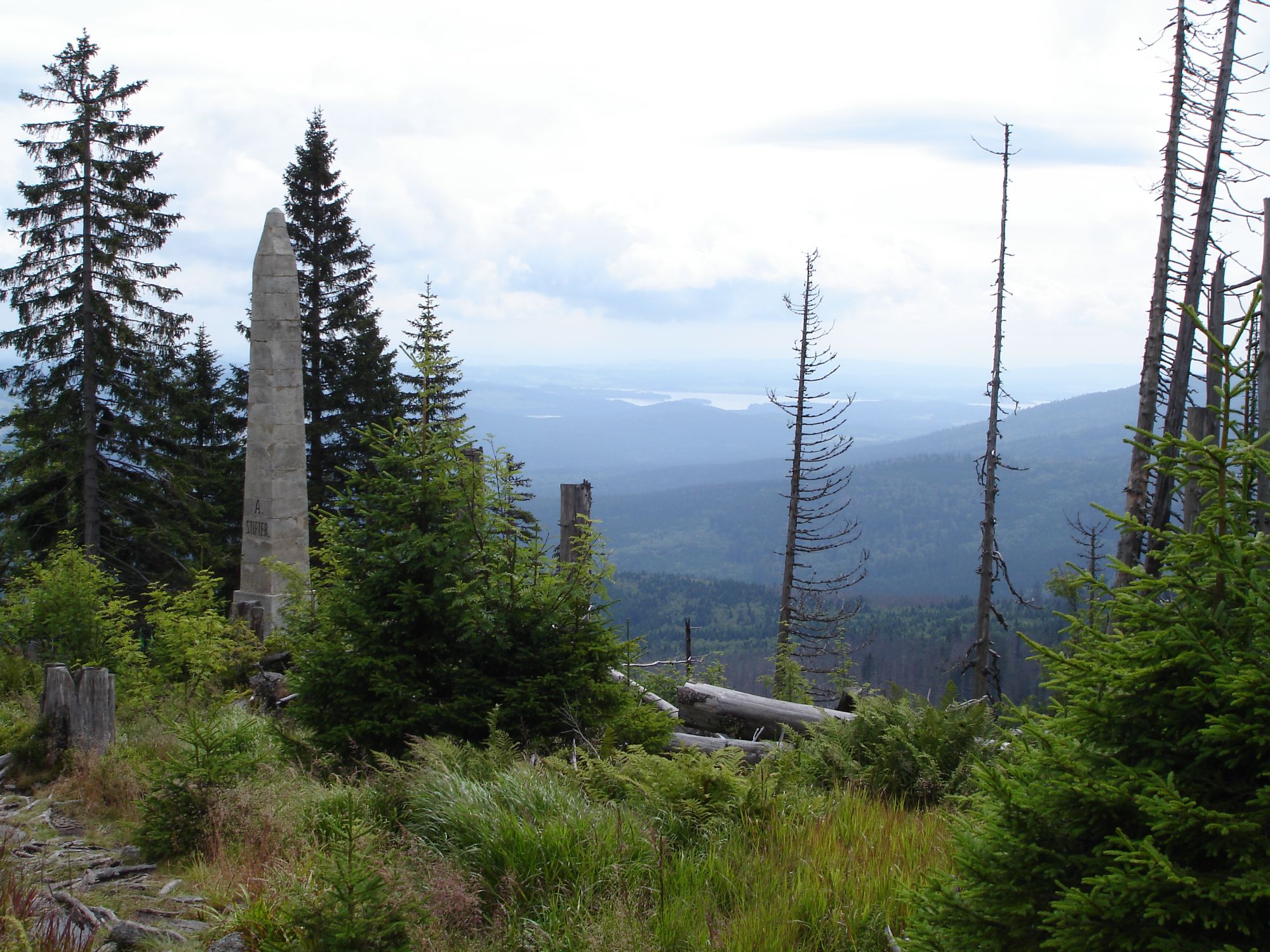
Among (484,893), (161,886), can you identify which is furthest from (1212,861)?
(161,886)

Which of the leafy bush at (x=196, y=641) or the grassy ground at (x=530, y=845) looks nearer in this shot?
the grassy ground at (x=530, y=845)

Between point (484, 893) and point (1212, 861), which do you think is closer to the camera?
point (1212, 861)

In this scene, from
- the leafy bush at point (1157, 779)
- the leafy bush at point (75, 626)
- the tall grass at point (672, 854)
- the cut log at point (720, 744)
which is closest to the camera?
the leafy bush at point (1157, 779)

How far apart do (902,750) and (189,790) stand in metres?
4.63

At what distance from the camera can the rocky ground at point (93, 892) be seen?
411 centimetres

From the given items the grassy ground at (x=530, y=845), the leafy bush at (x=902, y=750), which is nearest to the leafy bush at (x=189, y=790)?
Result: the grassy ground at (x=530, y=845)

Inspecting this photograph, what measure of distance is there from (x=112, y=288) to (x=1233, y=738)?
80.7 feet

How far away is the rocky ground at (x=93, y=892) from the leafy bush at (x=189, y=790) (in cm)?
17

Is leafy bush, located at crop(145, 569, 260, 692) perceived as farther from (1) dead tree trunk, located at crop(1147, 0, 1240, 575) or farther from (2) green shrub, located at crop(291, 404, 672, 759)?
→ (1) dead tree trunk, located at crop(1147, 0, 1240, 575)

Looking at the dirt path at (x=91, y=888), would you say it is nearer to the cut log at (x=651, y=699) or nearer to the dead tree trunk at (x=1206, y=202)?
the cut log at (x=651, y=699)

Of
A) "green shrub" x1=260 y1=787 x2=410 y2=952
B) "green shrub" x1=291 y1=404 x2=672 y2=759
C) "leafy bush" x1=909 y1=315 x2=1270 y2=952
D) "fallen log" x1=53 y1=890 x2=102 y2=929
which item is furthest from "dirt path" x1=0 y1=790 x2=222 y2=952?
"leafy bush" x1=909 y1=315 x2=1270 y2=952

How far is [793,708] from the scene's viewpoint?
8930 millimetres

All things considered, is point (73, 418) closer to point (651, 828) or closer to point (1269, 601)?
point (651, 828)

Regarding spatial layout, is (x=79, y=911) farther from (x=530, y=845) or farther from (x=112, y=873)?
(x=530, y=845)
